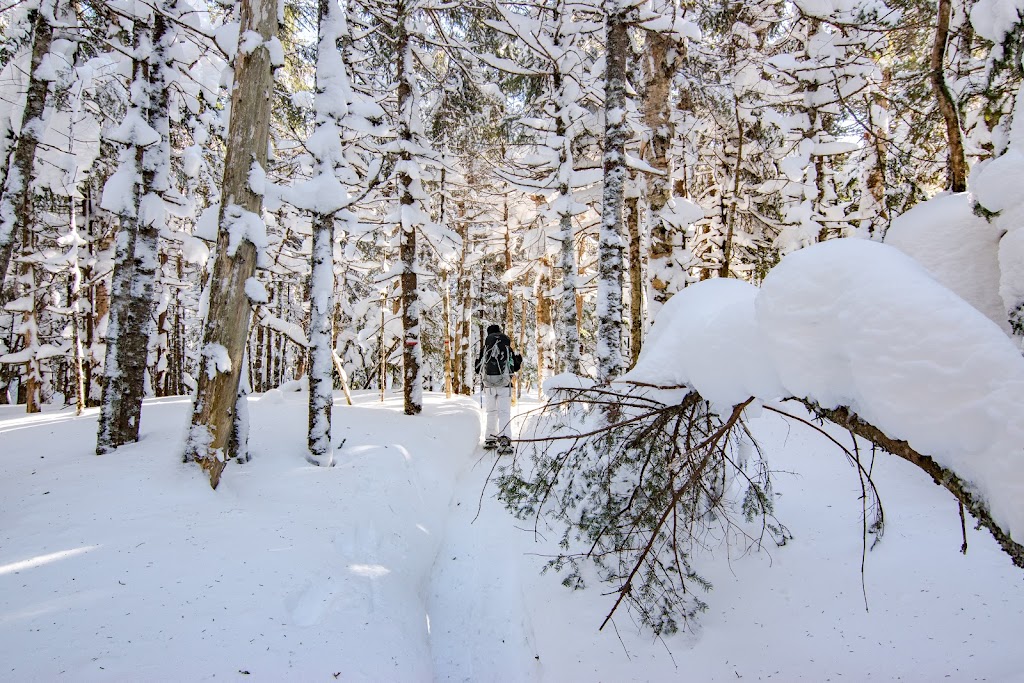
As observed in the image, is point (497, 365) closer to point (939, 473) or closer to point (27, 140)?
point (939, 473)

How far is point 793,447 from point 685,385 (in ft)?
17.9

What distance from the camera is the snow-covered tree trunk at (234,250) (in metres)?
4.49

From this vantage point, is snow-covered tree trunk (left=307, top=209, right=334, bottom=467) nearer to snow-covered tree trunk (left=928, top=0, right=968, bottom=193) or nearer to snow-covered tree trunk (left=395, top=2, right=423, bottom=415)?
snow-covered tree trunk (left=395, top=2, right=423, bottom=415)

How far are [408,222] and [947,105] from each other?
864cm

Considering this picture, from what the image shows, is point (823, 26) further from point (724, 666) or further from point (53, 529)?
point (53, 529)

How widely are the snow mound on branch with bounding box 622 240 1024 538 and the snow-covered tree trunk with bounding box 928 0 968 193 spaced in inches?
54.5

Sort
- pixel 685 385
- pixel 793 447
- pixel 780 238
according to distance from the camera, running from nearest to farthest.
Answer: pixel 685 385, pixel 793 447, pixel 780 238

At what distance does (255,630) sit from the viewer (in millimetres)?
2908

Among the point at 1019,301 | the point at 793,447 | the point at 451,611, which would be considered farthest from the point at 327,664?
the point at 793,447

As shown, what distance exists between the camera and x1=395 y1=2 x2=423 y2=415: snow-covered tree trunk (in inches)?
381

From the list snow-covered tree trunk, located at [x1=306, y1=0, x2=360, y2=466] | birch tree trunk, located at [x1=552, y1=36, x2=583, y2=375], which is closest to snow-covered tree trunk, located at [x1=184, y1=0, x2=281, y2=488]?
snow-covered tree trunk, located at [x1=306, y1=0, x2=360, y2=466]

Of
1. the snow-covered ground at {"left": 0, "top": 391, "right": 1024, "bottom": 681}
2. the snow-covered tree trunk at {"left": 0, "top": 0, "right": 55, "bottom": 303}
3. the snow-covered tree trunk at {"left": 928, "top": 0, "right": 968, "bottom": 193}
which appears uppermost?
the snow-covered tree trunk at {"left": 0, "top": 0, "right": 55, "bottom": 303}

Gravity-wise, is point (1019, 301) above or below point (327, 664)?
above

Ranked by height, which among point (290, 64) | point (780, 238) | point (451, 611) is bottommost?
point (451, 611)
